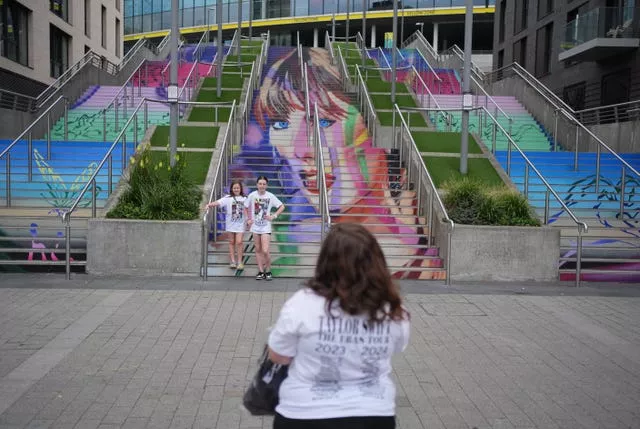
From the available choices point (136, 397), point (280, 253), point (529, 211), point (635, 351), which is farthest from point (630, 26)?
point (136, 397)

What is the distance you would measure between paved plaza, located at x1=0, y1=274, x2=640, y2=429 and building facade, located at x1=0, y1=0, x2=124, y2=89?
17.0 meters

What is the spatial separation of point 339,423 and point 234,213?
8350mm

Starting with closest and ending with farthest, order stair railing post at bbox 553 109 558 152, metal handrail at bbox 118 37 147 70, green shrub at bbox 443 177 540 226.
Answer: green shrub at bbox 443 177 540 226 < stair railing post at bbox 553 109 558 152 < metal handrail at bbox 118 37 147 70

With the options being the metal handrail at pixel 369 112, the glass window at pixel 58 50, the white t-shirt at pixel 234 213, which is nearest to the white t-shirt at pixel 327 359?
the white t-shirt at pixel 234 213

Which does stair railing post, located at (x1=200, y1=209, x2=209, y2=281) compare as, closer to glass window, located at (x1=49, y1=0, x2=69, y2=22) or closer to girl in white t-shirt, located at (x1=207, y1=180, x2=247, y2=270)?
girl in white t-shirt, located at (x1=207, y1=180, x2=247, y2=270)

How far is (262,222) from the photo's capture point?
10.3 m

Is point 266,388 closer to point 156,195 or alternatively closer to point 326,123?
point 156,195

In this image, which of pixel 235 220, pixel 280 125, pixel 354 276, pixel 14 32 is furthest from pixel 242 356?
pixel 14 32

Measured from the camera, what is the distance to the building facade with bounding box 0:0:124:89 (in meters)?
23.9

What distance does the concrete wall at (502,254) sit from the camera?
10.5 meters

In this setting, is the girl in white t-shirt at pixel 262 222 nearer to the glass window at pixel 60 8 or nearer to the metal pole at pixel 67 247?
the metal pole at pixel 67 247

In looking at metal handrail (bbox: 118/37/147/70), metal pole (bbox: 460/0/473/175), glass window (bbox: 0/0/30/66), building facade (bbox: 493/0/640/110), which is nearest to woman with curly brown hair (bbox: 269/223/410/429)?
metal pole (bbox: 460/0/473/175)

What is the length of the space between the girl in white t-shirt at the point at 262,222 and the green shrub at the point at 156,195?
1.10 meters

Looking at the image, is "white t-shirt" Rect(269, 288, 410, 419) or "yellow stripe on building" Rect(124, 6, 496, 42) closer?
"white t-shirt" Rect(269, 288, 410, 419)
